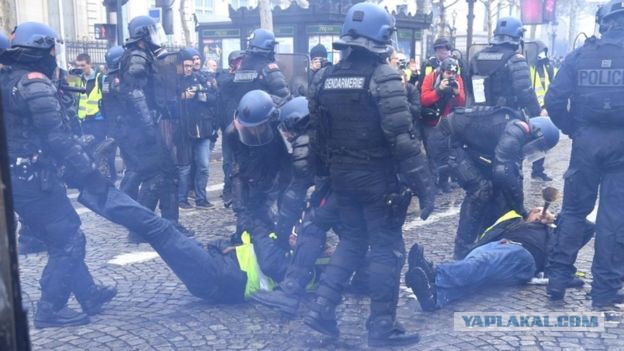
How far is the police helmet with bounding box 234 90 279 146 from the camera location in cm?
480

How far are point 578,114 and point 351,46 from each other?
6.05 ft

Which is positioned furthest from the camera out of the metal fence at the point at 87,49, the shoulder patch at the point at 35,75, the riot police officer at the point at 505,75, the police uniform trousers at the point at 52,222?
the metal fence at the point at 87,49

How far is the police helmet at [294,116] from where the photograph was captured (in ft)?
15.7

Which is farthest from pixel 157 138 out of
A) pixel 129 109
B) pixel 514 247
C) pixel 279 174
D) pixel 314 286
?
pixel 514 247

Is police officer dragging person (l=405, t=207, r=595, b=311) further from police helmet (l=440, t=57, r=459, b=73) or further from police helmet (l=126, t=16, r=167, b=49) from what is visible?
police helmet (l=126, t=16, r=167, b=49)

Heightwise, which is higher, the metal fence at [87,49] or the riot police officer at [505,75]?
the metal fence at [87,49]

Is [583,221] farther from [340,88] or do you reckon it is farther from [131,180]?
[131,180]

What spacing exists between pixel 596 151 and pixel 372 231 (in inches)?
67.6

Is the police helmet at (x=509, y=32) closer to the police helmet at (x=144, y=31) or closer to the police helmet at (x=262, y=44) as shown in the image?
the police helmet at (x=262, y=44)

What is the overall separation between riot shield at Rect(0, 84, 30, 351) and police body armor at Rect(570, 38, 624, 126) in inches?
159

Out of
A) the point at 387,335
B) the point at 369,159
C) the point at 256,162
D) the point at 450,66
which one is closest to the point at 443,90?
the point at 450,66

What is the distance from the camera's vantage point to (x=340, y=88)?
158 inches

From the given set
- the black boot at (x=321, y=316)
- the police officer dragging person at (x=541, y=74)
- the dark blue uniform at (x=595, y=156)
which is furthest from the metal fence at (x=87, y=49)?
the black boot at (x=321, y=316)

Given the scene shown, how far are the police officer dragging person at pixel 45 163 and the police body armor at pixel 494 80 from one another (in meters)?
3.62
